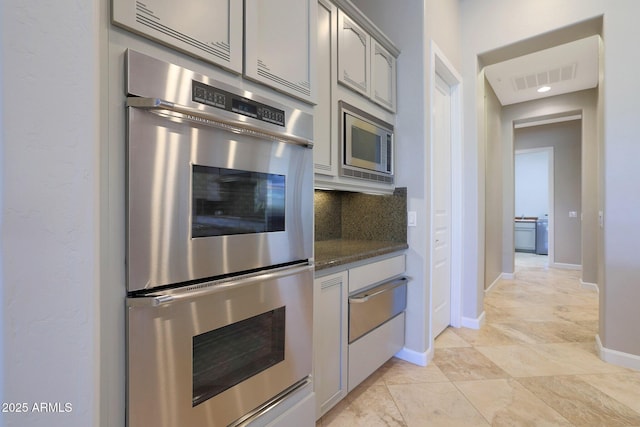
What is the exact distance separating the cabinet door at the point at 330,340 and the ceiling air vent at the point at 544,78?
157 inches

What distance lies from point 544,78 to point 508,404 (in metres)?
4.04

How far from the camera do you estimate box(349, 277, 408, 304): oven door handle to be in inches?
70.9

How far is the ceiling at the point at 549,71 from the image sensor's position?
3.28 m

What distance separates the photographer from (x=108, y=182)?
2.63 ft

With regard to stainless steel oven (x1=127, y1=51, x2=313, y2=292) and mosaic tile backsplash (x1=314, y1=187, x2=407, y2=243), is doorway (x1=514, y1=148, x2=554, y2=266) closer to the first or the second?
mosaic tile backsplash (x1=314, y1=187, x2=407, y2=243)

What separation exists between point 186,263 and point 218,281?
5.5 inches

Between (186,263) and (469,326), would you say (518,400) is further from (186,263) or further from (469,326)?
(186,263)

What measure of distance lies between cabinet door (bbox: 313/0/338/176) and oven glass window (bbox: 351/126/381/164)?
0.64 ft

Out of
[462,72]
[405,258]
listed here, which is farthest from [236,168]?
[462,72]

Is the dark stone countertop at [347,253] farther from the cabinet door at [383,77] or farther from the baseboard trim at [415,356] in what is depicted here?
the cabinet door at [383,77]

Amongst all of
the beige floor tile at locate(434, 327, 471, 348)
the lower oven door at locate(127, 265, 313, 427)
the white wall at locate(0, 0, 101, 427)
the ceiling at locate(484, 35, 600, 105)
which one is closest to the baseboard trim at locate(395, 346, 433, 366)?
the beige floor tile at locate(434, 327, 471, 348)

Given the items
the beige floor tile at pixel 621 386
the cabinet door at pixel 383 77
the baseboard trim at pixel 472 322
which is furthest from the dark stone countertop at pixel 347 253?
the beige floor tile at pixel 621 386

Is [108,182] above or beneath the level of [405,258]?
above

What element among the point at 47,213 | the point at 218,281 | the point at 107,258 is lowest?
the point at 218,281
